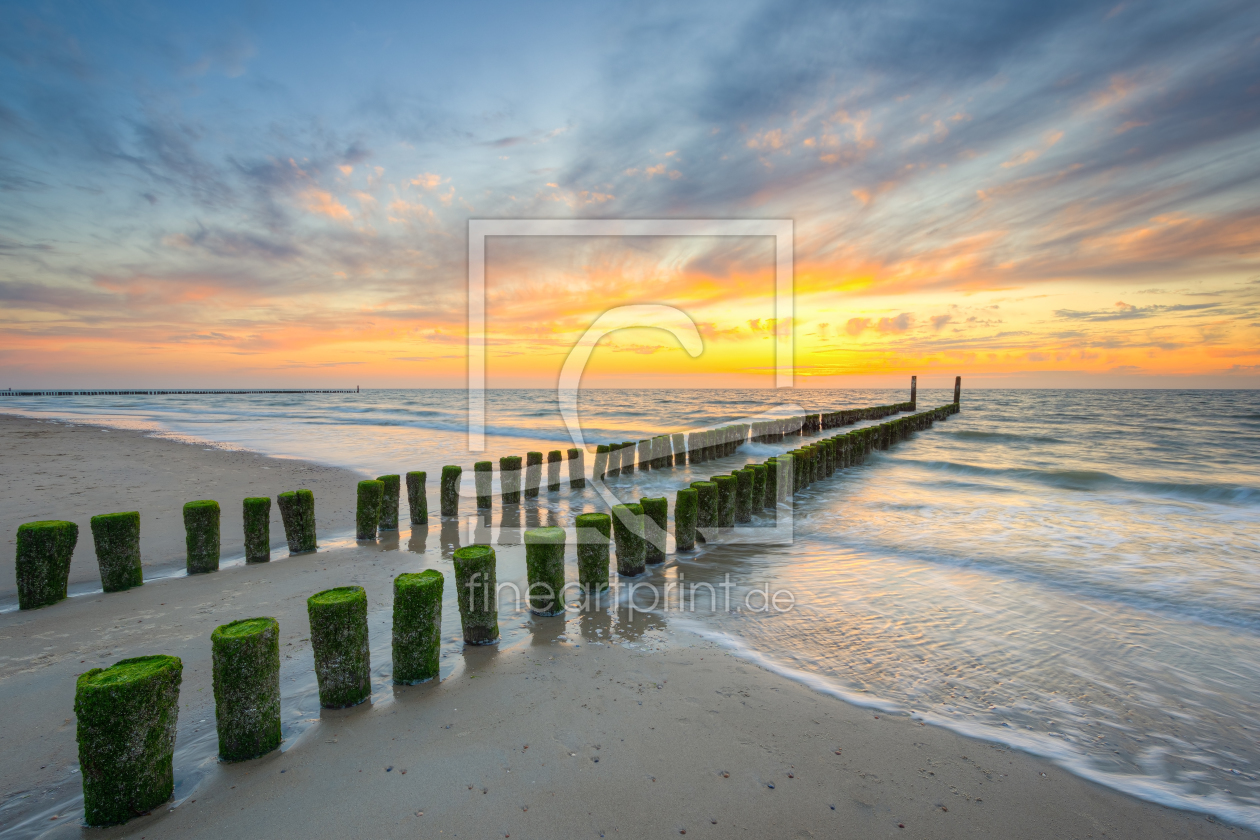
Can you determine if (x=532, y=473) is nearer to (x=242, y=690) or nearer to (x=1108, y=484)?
(x=242, y=690)

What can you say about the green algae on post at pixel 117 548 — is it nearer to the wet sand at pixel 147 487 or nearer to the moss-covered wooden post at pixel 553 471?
the wet sand at pixel 147 487

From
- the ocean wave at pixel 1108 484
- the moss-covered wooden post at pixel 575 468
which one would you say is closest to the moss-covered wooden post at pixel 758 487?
the moss-covered wooden post at pixel 575 468

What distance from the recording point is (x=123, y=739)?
8.41ft

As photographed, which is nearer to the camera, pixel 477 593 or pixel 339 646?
pixel 339 646

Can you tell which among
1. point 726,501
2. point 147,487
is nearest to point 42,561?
point 147,487

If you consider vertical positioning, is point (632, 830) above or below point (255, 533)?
below

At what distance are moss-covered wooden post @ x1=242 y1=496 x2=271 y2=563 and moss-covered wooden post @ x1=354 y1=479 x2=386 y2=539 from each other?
1.14 m

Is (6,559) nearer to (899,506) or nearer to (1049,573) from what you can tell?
(1049,573)

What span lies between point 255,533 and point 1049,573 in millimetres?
10463

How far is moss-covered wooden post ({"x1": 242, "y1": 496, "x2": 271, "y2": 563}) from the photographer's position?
21.1 feet

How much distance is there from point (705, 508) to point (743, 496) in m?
1.53

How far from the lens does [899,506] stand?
38.4 feet

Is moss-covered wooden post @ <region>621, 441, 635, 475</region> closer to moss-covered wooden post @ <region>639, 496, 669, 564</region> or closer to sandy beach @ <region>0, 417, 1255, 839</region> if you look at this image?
moss-covered wooden post @ <region>639, 496, 669, 564</region>

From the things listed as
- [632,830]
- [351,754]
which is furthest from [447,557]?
[632,830]
